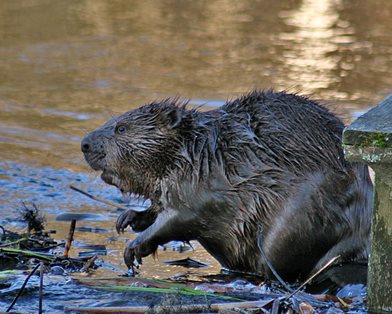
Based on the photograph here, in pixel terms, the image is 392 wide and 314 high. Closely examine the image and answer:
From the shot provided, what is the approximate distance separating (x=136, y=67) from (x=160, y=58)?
13.5 inches

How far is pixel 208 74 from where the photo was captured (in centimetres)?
887

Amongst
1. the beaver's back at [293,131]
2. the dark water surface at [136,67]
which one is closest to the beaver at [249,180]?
the beaver's back at [293,131]

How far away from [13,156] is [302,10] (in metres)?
5.72

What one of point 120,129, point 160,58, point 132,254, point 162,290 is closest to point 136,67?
point 160,58

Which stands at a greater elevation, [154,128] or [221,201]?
[154,128]

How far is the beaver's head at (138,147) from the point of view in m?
4.55

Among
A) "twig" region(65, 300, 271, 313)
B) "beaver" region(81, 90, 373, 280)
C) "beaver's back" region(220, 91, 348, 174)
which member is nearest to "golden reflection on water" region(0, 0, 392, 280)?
"beaver" region(81, 90, 373, 280)

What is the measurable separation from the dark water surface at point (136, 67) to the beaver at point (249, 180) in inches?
12.0

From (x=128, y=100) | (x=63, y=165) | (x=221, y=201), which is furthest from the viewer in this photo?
(x=128, y=100)

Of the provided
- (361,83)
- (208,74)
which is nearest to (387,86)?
(361,83)

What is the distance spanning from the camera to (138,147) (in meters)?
4.58

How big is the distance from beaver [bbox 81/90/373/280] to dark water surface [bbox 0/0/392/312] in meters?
0.30

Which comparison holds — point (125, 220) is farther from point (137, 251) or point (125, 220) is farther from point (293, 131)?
point (293, 131)

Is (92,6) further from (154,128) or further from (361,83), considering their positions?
(154,128)
